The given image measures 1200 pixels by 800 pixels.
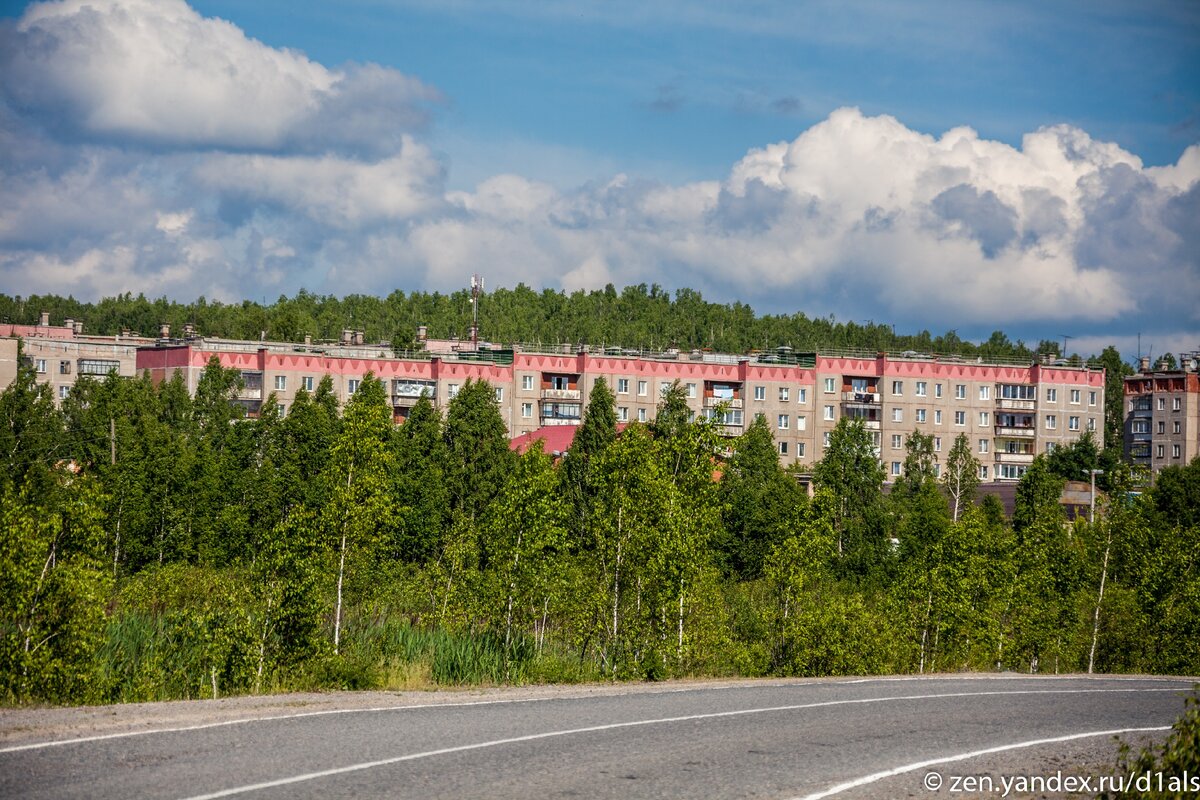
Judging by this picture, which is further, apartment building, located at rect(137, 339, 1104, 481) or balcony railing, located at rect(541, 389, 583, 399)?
balcony railing, located at rect(541, 389, 583, 399)

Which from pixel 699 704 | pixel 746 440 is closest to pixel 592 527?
pixel 699 704

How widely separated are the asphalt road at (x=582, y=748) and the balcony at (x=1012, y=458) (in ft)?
354

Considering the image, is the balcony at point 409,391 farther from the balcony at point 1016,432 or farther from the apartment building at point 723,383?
the balcony at point 1016,432

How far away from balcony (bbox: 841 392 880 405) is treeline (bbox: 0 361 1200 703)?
2236 cm

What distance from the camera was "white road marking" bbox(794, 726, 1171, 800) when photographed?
1357 centimetres

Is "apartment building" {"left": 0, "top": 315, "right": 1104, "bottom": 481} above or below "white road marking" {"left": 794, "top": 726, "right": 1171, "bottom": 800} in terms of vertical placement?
above

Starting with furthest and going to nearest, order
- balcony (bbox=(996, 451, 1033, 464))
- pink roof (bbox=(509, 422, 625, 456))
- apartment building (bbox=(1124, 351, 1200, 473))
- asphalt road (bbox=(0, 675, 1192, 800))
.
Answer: apartment building (bbox=(1124, 351, 1200, 473)) < balcony (bbox=(996, 451, 1033, 464)) < pink roof (bbox=(509, 422, 625, 456)) < asphalt road (bbox=(0, 675, 1192, 800))

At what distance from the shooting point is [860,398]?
121 meters

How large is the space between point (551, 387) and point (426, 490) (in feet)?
142

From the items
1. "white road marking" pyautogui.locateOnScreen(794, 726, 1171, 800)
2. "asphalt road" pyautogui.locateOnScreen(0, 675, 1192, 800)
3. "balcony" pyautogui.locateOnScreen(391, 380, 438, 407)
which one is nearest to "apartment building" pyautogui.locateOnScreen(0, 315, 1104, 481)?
"balcony" pyautogui.locateOnScreen(391, 380, 438, 407)

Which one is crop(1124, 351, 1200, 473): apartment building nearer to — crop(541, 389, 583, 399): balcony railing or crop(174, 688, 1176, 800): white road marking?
crop(541, 389, 583, 399): balcony railing

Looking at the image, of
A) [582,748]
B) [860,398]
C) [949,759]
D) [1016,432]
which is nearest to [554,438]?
[860,398]

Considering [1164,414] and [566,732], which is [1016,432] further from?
[566,732]

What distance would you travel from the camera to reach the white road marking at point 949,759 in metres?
13.6
